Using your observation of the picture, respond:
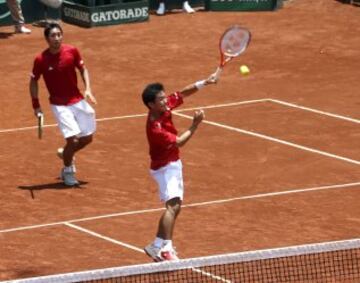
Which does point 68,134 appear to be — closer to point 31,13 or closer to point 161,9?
point 31,13

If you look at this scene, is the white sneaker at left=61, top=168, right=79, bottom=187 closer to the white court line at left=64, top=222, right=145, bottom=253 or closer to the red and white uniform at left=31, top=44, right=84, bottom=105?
the red and white uniform at left=31, top=44, right=84, bottom=105

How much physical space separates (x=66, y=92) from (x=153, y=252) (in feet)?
14.1

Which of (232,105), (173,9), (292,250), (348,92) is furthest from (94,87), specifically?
(292,250)

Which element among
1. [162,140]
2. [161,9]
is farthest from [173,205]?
[161,9]

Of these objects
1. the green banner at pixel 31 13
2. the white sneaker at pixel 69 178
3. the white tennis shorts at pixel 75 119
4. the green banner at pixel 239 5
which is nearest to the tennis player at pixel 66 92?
the white tennis shorts at pixel 75 119

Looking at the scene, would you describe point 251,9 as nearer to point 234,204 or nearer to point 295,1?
point 295,1

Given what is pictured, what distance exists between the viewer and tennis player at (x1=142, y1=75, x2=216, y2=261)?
15.3 m

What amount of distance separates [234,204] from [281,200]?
26.8 inches

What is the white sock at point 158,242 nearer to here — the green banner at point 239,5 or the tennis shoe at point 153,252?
the tennis shoe at point 153,252

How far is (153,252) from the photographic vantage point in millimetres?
15438

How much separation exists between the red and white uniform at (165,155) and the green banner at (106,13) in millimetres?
15570

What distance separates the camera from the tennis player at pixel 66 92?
1889cm

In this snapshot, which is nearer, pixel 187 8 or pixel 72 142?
pixel 72 142

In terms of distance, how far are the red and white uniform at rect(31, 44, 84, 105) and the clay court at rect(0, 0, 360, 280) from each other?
136 centimetres
